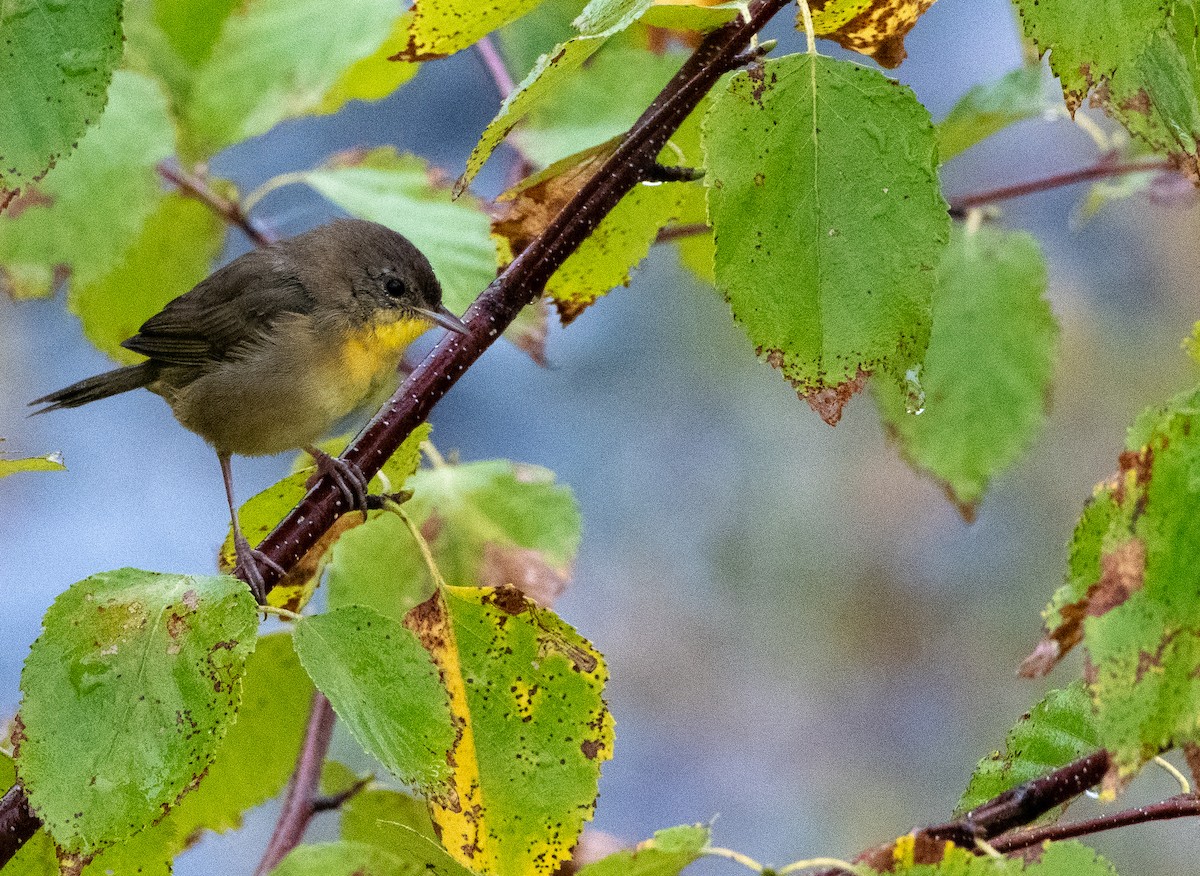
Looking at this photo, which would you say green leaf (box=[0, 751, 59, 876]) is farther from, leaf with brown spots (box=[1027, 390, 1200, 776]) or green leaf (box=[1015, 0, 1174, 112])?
green leaf (box=[1015, 0, 1174, 112])

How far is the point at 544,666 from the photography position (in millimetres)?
1304

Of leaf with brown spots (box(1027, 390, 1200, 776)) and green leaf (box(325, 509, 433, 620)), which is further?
green leaf (box(325, 509, 433, 620))

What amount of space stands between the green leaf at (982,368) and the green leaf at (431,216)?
2.39 feet

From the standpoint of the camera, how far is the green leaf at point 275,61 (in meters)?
1.95

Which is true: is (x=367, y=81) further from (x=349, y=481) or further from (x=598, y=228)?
(x=349, y=481)

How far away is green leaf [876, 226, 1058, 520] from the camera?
2.35m

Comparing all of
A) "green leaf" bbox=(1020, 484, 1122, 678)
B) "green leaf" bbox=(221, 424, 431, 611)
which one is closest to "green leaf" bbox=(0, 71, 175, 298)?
"green leaf" bbox=(221, 424, 431, 611)

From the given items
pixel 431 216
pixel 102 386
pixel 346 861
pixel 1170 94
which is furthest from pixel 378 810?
pixel 1170 94

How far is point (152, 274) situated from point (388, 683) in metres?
1.32

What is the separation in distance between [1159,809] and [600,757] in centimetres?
48

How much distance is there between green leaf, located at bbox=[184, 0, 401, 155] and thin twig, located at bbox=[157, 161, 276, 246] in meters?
0.11

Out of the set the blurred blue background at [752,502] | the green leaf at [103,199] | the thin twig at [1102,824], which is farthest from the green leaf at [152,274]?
the blurred blue background at [752,502]

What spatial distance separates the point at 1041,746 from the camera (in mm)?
1310

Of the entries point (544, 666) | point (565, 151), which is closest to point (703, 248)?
point (565, 151)
